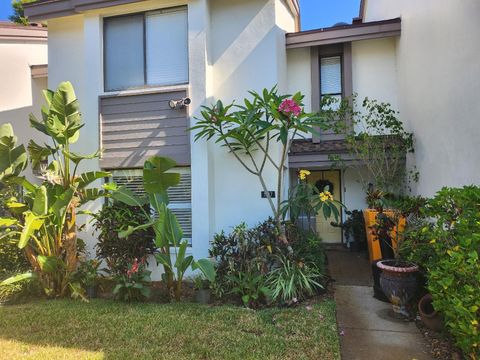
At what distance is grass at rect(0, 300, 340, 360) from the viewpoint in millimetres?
4000

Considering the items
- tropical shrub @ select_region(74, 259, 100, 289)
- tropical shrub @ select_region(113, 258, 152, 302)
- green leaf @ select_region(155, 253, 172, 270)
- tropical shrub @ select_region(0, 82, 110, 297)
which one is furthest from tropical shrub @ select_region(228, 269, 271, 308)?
tropical shrub @ select_region(0, 82, 110, 297)

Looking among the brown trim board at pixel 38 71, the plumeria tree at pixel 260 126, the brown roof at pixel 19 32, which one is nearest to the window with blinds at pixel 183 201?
the plumeria tree at pixel 260 126

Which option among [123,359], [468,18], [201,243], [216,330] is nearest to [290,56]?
[468,18]

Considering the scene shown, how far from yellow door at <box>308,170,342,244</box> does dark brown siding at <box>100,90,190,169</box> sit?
472 centimetres

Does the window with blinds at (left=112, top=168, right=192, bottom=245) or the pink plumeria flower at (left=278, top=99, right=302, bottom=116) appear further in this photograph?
the window with blinds at (left=112, top=168, right=192, bottom=245)

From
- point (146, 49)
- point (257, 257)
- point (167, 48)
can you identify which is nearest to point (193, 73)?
point (167, 48)

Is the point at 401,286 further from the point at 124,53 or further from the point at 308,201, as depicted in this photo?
the point at 124,53

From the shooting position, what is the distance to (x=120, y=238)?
6.54 metres

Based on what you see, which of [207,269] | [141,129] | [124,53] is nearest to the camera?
[207,269]

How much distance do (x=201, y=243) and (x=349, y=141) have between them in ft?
13.3

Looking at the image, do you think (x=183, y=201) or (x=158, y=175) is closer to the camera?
(x=158, y=175)

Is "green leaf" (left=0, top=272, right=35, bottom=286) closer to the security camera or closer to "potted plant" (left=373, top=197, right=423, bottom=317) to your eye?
the security camera

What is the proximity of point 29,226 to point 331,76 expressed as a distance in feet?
25.5

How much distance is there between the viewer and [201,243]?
709 centimetres
